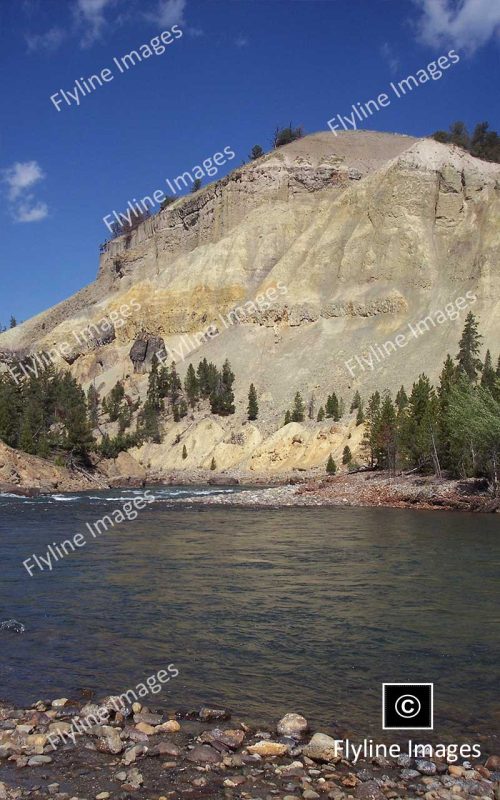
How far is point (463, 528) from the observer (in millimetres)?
28172

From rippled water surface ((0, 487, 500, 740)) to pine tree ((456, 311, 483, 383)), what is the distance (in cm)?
4965

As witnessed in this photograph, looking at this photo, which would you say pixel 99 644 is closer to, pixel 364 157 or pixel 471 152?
pixel 471 152

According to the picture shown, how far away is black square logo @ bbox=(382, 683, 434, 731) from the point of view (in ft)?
28.6

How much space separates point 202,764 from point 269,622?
589 cm

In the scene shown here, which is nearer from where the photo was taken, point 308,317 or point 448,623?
point 448,623

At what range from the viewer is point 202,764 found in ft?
24.3

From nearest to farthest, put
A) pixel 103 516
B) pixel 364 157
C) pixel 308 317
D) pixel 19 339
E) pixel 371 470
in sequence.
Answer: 1. pixel 103 516
2. pixel 371 470
3. pixel 308 317
4. pixel 364 157
5. pixel 19 339

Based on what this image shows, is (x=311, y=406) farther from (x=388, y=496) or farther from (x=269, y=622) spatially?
(x=269, y=622)

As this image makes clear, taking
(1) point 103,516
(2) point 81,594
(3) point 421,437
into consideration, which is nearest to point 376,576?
(2) point 81,594

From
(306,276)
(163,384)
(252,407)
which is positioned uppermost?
(306,276)

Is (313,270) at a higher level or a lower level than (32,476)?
higher

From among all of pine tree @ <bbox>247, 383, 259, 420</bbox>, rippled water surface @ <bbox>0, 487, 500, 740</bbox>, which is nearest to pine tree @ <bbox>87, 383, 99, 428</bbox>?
pine tree @ <bbox>247, 383, 259, 420</bbox>

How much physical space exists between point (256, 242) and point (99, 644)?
352 ft

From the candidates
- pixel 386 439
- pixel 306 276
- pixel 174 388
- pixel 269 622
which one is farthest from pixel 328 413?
pixel 269 622
